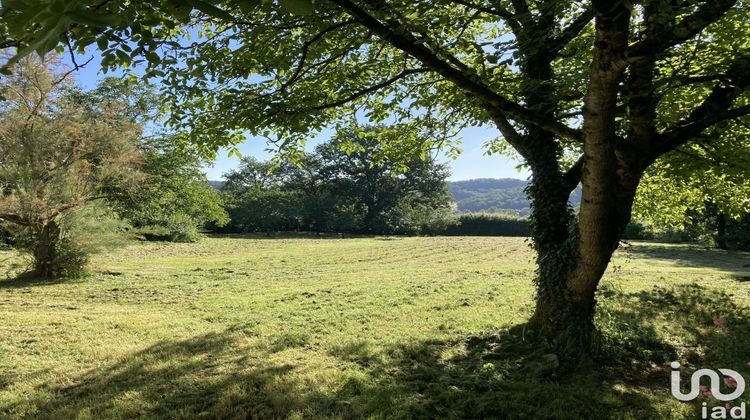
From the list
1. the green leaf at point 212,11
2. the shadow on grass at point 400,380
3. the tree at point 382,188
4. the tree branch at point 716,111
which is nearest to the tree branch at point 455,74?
the tree branch at point 716,111

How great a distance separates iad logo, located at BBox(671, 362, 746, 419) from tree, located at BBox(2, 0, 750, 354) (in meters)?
1.03

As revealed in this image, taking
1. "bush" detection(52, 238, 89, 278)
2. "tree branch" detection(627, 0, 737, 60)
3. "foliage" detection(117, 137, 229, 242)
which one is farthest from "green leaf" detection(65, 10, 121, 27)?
"foliage" detection(117, 137, 229, 242)

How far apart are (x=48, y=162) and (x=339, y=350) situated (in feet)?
34.6

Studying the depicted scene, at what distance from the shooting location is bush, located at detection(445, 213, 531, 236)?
46.9 m

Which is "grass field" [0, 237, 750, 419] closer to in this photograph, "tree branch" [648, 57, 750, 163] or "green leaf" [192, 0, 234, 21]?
"tree branch" [648, 57, 750, 163]

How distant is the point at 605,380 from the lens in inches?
178

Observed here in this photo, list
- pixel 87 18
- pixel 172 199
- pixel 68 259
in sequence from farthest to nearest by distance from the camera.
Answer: pixel 172 199
pixel 68 259
pixel 87 18

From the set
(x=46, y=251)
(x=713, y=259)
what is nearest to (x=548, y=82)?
(x=46, y=251)

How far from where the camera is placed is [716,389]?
4098mm

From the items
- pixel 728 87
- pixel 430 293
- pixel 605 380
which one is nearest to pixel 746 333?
pixel 605 380

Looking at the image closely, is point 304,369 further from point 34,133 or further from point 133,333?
point 34,133

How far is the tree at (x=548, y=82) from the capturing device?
396cm

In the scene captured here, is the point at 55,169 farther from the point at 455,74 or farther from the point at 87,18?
the point at 87,18

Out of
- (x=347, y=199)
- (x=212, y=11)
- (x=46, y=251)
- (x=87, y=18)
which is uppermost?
(x=347, y=199)
